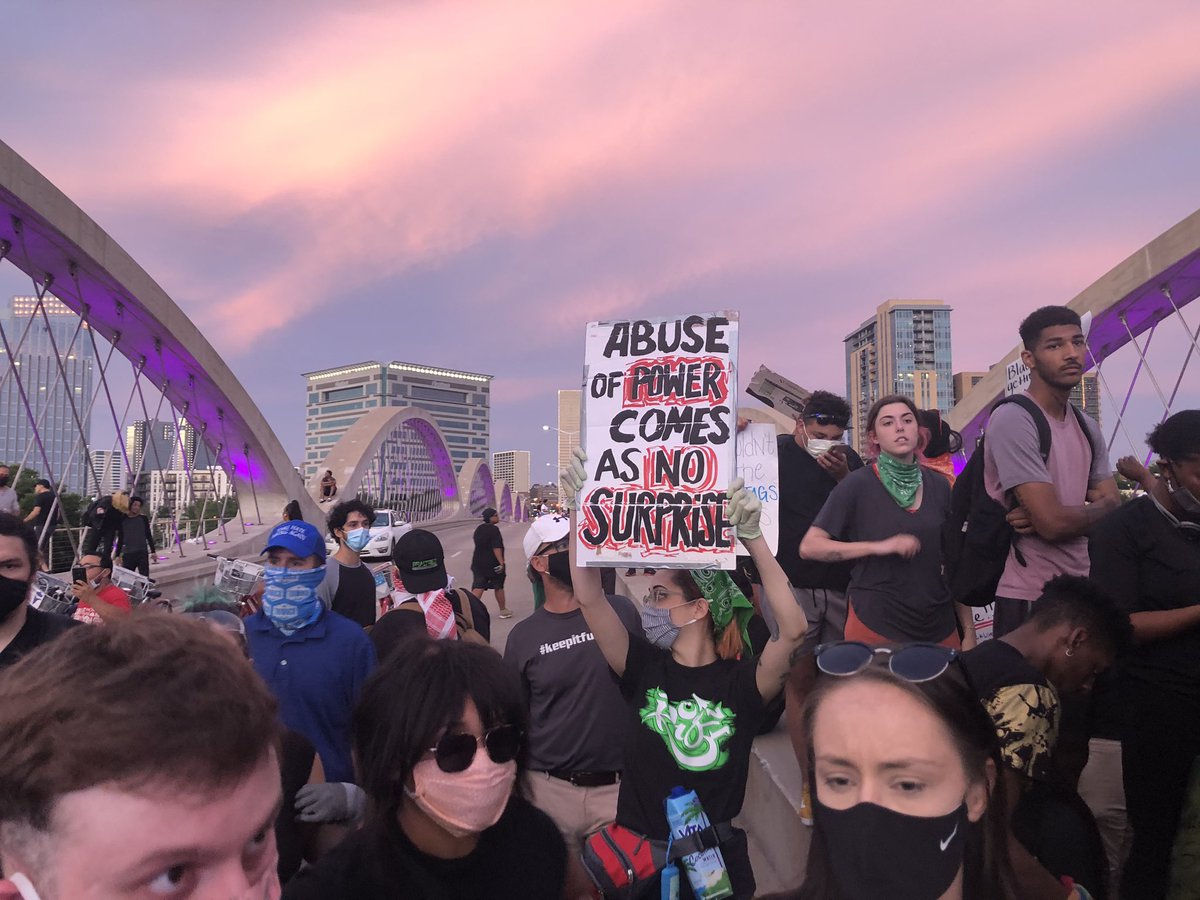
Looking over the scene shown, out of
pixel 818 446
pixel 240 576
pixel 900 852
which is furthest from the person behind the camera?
pixel 240 576

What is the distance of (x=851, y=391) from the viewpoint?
13438 cm

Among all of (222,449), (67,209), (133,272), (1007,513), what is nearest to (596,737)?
(1007,513)

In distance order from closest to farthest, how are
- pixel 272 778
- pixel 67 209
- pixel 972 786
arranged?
pixel 272 778 → pixel 972 786 → pixel 67 209

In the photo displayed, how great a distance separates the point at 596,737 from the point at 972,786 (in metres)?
2.01

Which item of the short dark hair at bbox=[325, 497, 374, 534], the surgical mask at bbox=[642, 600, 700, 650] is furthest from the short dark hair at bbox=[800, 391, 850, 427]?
the short dark hair at bbox=[325, 497, 374, 534]

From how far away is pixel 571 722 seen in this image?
3.29 metres

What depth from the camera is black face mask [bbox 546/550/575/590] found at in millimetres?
3645

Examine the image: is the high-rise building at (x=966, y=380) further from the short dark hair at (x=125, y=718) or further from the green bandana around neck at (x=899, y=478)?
the short dark hair at (x=125, y=718)

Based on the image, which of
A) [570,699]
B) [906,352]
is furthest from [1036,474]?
[906,352]

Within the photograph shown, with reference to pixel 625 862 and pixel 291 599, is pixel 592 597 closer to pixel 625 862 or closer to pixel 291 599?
pixel 625 862

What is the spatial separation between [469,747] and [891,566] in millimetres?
2296

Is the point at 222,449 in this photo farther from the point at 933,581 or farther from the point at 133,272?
the point at 933,581

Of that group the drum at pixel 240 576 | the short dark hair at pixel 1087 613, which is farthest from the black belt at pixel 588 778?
the drum at pixel 240 576

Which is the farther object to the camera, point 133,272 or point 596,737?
point 133,272
